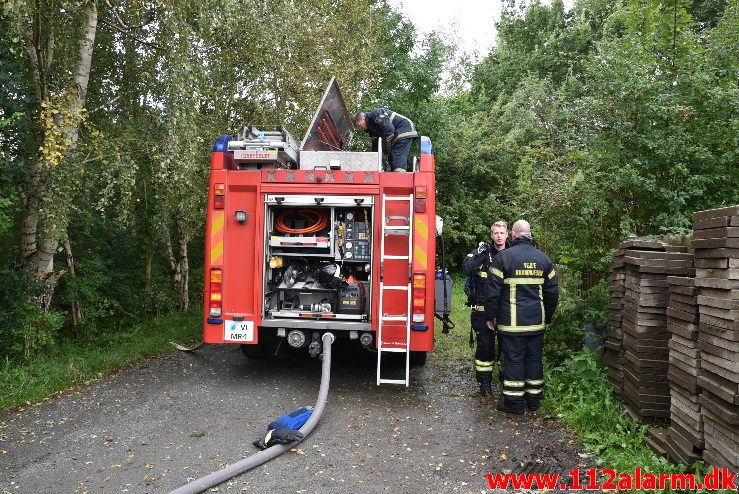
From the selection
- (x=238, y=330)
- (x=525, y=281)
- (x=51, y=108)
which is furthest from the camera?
(x=51, y=108)

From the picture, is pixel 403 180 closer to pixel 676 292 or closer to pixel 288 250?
pixel 288 250

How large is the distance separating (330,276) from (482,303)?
→ 1.61 m

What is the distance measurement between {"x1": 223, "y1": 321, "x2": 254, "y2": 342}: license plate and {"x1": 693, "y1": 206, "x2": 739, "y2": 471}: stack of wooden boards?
4095mm

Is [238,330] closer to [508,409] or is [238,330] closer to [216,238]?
[216,238]

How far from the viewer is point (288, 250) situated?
6.30 m

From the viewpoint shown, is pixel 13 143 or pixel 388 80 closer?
pixel 13 143

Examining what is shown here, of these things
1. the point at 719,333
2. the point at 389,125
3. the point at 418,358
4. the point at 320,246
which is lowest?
the point at 418,358

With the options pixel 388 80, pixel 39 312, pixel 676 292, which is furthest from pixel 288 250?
pixel 388 80

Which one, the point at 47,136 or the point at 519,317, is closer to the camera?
the point at 519,317

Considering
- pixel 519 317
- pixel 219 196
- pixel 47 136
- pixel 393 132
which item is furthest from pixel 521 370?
pixel 47 136

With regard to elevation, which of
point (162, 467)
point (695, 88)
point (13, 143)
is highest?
point (695, 88)

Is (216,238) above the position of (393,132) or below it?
below

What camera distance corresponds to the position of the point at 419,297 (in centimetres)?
582

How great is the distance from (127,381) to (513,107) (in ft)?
58.3
